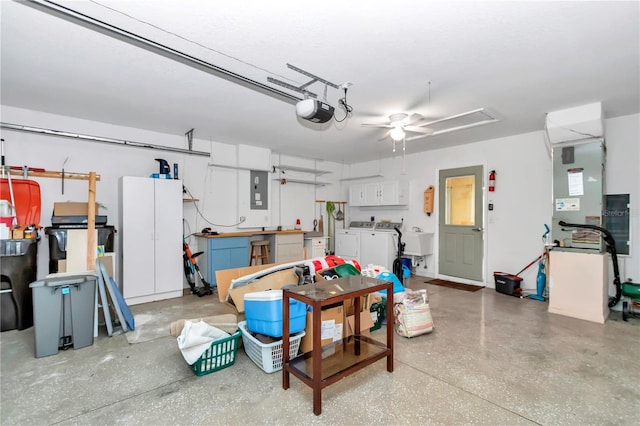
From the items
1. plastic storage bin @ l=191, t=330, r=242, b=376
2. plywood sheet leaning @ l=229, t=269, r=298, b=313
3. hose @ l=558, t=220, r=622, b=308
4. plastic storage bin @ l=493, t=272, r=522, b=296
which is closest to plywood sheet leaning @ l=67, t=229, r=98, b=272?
plywood sheet leaning @ l=229, t=269, r=298, b=313

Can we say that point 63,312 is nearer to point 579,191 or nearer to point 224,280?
point 224,280

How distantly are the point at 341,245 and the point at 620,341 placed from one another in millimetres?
5083

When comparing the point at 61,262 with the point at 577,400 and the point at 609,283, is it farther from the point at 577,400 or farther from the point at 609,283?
the point at 609,283

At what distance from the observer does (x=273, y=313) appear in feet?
8.15

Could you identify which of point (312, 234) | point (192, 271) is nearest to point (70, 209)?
point (192, 271)

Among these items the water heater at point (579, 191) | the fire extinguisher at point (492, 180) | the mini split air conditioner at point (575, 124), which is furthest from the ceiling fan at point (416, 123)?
the fire extinguisher at point (492, 180)

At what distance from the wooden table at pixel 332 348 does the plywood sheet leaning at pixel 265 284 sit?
2.85 ft

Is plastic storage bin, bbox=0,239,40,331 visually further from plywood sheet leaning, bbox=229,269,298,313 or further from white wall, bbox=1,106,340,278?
plywood sheet leaning, bbox=229,269,298,313

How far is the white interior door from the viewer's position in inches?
222

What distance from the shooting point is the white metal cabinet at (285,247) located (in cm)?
599

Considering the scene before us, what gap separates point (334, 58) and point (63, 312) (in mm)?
3402

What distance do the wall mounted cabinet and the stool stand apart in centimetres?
265

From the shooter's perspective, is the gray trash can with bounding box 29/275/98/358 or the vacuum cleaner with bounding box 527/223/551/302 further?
the vacuum cleaner with bounding box 527/223/551/302

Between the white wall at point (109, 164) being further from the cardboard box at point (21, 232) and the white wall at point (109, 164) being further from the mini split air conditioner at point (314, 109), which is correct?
the mini split air conditioner at point (314, 109)
